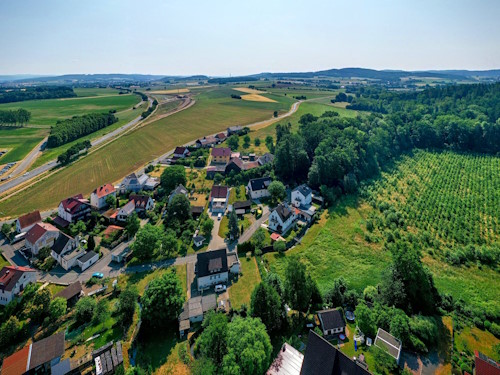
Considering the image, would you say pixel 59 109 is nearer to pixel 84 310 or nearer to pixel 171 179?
pixel 171 179

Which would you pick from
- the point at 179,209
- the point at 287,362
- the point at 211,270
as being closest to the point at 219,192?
the point at 179,209

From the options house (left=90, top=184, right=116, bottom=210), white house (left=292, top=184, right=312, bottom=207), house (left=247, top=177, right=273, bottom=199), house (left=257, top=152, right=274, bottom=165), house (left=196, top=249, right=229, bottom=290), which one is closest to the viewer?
house (left=196, top=249, right=229, bottom=290)

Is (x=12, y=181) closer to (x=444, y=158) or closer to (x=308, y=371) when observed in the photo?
(x=308, y=371)

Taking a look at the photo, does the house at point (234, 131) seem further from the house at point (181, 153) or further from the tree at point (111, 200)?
the tree at point (111, 200)

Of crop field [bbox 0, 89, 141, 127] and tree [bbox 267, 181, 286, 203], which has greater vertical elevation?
crop field [bbox 0, 89, 141, 127]

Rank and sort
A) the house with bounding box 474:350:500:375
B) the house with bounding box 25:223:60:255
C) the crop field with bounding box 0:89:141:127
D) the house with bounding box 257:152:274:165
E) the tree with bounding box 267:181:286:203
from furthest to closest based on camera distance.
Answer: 1. the crop field with bounding box 0:89:141:127
2. the house with bounding box 257:152:274:165
3. the tree with bounding box 267:181:286:203
4. the house with bounding box 25:223:60:255
5. the house with bounding box 474:350:500:375

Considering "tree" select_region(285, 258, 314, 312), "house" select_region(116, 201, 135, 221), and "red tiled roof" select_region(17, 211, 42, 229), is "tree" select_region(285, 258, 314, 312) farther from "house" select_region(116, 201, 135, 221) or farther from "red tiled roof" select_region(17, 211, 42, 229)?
"red tiled roof" select_region(17, 211, 42, 229)

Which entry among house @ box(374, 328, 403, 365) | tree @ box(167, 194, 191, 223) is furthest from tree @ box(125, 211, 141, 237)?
house @ box(374, 328, 403, 365)
